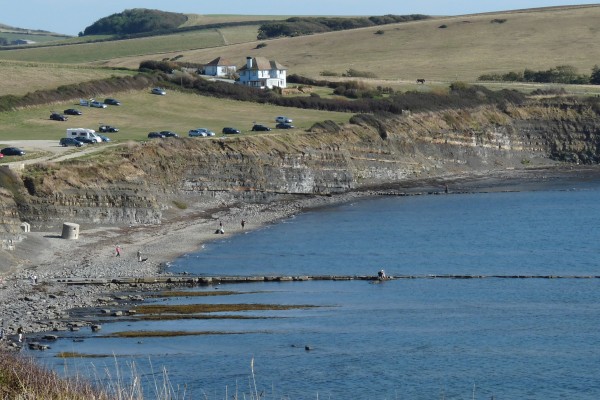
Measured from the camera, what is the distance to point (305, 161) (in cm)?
9388

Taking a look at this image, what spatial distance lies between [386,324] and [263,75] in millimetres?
81170

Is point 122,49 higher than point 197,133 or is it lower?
higher

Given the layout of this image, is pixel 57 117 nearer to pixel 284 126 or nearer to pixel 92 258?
pixel 284 126

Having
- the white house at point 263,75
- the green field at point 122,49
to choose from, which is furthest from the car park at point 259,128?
the green field at point 122,49

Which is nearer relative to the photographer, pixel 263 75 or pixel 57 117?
pixel 57 117

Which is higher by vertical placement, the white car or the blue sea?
the white car

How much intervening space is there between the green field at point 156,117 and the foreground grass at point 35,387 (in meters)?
63.7

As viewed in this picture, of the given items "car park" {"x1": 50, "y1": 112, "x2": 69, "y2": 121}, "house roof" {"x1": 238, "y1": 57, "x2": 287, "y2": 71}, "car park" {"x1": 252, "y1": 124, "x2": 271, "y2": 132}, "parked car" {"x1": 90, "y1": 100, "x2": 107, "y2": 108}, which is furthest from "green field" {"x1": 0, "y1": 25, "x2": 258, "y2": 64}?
"car park" {"x1": 252, "y1": 124, "x2": 271, "y2": 132}

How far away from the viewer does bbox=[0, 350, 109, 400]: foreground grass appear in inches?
885

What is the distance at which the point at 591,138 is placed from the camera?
380ft

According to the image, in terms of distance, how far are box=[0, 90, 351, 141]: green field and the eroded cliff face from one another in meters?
5.05

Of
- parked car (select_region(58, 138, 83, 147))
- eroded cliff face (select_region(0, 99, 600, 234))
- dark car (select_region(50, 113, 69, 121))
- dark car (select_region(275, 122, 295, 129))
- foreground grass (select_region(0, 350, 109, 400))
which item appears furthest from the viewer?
dark car (select_region(275, 122, 295, 129))

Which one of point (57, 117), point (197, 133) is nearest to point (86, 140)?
point (197, 133)

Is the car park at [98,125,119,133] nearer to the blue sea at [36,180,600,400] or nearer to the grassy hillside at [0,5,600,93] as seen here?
the blue sea at [36,180,600,400]
